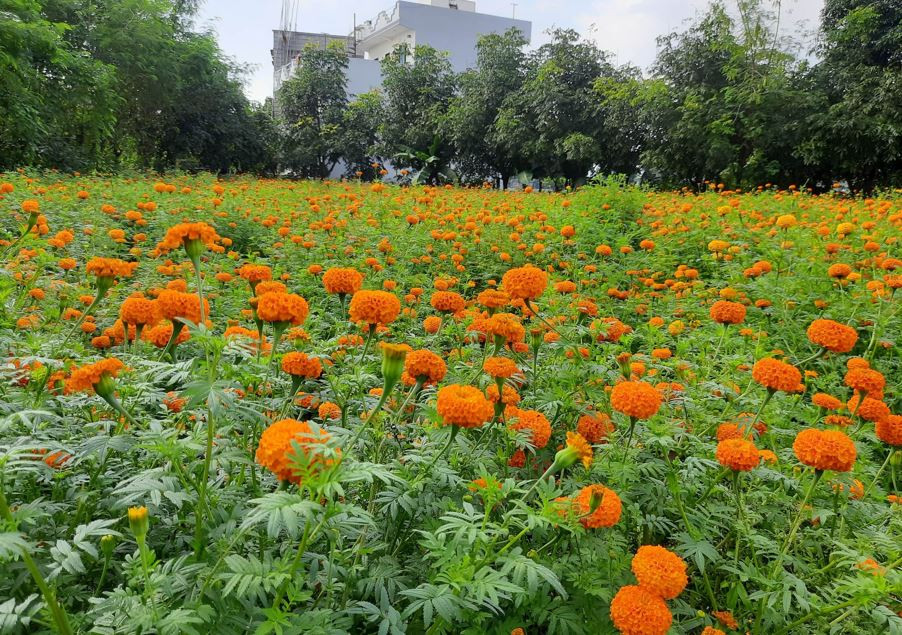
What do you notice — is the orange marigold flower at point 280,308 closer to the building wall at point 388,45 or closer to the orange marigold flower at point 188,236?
the orange marigold flower at point 188,236

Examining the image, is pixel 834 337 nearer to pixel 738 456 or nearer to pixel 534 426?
pixel 738 456

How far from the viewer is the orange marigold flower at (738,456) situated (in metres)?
1.25

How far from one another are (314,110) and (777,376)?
78.6 feet

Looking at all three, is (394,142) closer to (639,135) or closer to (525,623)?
(639,135)

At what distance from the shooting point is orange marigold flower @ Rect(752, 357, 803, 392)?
147 centimetres

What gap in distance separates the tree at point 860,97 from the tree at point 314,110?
1647 centimetres

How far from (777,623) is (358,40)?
1452 inches

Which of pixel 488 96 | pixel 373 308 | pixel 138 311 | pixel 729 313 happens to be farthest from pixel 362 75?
pixel 373 308

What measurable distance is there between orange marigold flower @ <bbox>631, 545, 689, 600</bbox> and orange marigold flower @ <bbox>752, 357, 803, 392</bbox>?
69cm

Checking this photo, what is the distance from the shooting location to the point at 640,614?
992 millimetres

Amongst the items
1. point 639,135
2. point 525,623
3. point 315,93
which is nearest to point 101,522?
point 525,623

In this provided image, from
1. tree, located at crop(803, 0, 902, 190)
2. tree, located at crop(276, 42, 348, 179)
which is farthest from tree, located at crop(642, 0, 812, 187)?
tree, located at crop(276, 42, 348, 179)

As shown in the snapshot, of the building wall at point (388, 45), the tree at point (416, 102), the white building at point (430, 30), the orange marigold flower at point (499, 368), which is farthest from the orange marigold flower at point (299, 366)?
the building wall at point (388, 45)

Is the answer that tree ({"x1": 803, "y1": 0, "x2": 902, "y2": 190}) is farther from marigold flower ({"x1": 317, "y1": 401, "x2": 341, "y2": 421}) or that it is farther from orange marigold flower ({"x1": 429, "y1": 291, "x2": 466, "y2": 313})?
marigold flower ({"x1": 317, "y1": 401, "x2": 341, "y2": 421})
